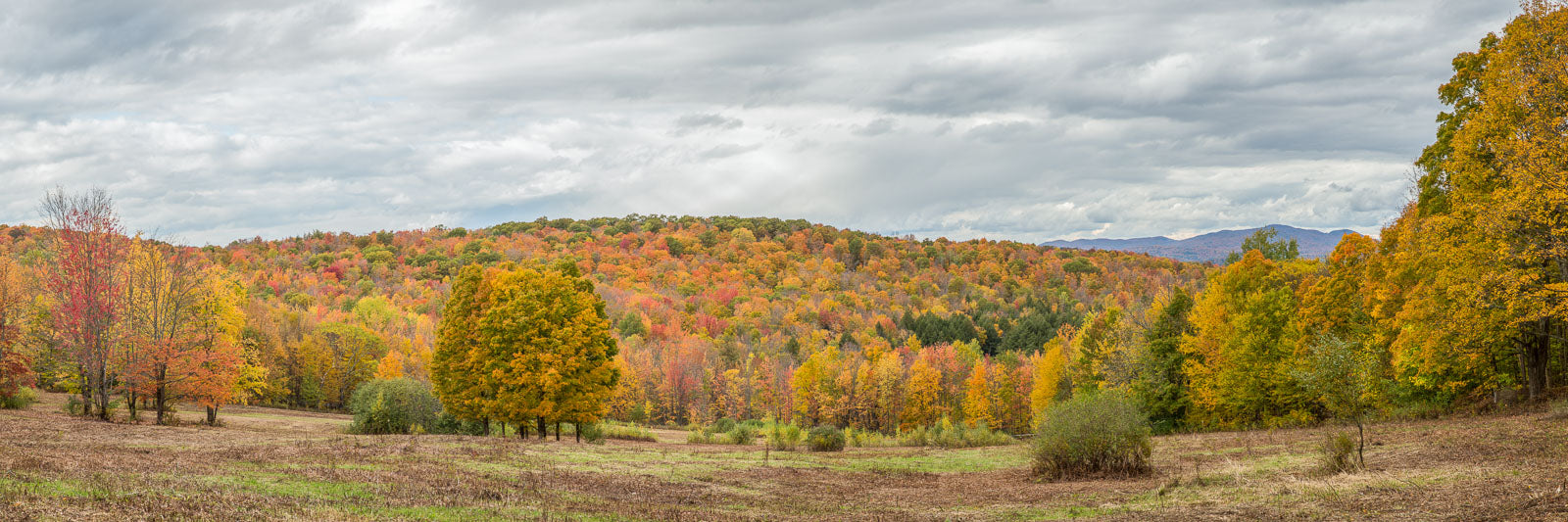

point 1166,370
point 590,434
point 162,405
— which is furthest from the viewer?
point 1166,370

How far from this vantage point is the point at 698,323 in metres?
152

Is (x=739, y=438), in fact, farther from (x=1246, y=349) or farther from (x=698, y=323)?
(x=698, y=323)

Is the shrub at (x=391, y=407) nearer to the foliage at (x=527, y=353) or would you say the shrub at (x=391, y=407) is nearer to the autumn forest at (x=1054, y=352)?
the autumn forest at (x=1054, y=352)

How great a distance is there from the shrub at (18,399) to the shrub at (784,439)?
1532 inches

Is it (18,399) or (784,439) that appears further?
(784,439)

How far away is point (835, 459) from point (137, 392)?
3756 centimetres

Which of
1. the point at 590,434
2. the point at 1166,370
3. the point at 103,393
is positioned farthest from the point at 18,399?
the point at 1166,370

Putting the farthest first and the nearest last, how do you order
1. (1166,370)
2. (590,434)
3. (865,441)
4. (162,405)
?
(865,441), (1166,370), (590,434), (162,405)

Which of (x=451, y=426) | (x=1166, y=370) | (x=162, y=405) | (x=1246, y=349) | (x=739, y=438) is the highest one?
(x=1246, y=349)

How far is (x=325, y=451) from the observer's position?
27.6 m

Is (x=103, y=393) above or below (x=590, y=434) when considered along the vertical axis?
above

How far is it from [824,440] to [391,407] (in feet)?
84.1

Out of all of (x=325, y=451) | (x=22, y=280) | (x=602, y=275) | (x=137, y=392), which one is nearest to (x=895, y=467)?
(x=325, y=451)

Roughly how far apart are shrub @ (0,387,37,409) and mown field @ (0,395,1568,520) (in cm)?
756
